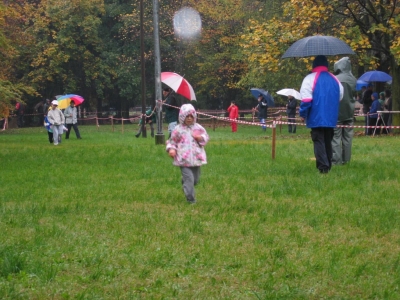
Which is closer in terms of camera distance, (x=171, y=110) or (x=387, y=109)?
(x=171, y=110)

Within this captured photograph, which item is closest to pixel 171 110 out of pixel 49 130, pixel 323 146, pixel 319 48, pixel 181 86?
pixel 181 86

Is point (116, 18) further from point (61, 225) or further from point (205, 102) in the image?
point (61, 225)

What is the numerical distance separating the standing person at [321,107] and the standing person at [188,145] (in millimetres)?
3282

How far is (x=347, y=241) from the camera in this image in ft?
22.0

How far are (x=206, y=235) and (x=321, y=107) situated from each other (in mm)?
5337

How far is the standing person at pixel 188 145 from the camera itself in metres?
9.05

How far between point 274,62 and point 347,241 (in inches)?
802

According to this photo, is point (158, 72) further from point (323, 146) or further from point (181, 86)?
point (323, 146)

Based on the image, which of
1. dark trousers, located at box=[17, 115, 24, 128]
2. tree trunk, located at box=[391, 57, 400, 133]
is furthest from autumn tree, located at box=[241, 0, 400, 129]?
dark trousers, located at box=[17, 115, 24, 128]

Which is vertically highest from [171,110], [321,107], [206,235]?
[321,107]

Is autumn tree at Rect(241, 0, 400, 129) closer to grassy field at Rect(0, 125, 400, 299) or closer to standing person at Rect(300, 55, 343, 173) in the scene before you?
standing person at Rect(300, 55, 343, 173)

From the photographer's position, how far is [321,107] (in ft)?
38.5

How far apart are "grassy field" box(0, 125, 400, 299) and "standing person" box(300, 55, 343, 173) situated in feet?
1.39

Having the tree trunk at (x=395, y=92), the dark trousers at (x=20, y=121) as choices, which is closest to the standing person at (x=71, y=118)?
the tree trunk at (x=395, y=92)
